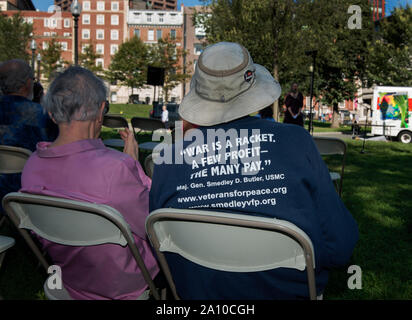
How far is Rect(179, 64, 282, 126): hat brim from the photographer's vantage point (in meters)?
1.62

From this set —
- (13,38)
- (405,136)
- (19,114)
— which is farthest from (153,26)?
(19,114)

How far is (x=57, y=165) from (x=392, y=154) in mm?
12513

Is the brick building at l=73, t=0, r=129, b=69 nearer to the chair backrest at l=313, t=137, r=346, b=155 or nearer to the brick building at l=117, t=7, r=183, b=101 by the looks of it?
the brick building at l=117, t=7, r=183, b=101

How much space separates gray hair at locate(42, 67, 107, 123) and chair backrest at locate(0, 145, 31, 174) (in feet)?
3.00

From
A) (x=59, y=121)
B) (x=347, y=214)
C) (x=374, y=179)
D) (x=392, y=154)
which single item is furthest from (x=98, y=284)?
(x=392, y=154)

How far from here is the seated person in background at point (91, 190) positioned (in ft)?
5.80

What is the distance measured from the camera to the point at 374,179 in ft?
25.5

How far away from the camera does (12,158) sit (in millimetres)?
2939

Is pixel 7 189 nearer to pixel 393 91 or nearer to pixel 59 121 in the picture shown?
pixel 59 121

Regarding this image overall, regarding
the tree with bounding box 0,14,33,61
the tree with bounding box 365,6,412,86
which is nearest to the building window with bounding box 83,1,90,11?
the tree with bounding box 0,14,33,61

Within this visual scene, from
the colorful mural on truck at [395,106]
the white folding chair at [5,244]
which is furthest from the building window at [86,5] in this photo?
the white folding chair at [5,244]

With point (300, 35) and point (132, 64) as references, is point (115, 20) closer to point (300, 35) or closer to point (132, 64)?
point (132, 64)

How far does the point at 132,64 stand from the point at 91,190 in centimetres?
5697

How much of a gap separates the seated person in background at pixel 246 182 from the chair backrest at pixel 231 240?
0.08 meters
